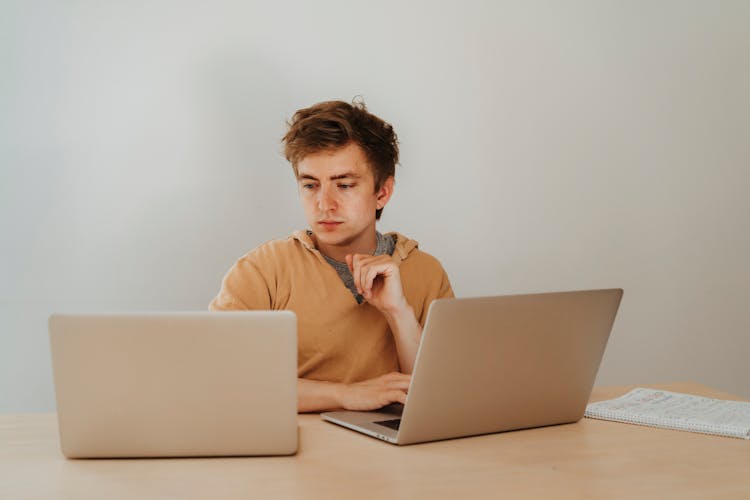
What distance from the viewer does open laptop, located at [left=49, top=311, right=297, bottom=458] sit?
1257 millimetres

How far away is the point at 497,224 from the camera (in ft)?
9.47

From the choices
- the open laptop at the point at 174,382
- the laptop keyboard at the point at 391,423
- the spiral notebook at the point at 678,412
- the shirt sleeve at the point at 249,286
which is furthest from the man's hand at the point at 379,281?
Result: the open laptop at the point at 174,382

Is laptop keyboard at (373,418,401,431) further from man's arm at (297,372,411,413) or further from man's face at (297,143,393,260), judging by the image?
man's face at (297,143,393,260)

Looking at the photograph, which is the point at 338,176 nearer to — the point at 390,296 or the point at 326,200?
the point at 326,200

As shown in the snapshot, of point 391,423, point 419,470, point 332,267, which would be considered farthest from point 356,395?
point 332,267

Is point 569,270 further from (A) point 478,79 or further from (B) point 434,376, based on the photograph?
(B) point 434,376

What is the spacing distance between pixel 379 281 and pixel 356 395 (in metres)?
0.34

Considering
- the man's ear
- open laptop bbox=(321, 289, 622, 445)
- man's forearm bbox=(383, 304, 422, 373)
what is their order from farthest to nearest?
the man's ear < man's forearm bbox=(383, 304, 422, 373) < open laptop bbox=(321, 289, 622, 445)

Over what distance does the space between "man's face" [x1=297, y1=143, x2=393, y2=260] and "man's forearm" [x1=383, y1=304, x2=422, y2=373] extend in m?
0.24

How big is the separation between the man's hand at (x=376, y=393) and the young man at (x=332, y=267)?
0.29m

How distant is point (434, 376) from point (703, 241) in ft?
6.60

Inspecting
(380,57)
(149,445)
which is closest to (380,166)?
(380,57)

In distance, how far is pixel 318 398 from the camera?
1.70 m

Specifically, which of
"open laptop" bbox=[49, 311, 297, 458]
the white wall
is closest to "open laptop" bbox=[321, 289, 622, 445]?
"open laptop" bbox=[49, 311, 297, 458]
